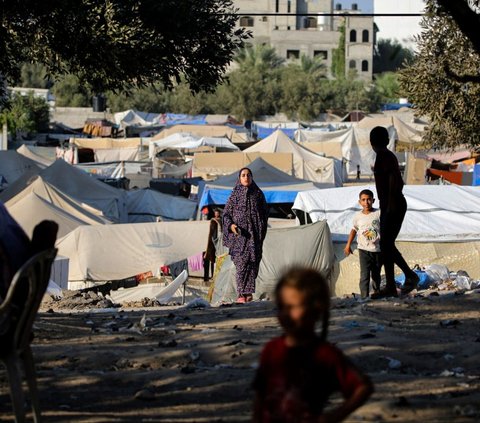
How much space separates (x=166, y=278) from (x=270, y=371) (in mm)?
15926

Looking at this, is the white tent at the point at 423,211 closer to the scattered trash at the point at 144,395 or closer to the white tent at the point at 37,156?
the scattered trash at the point at 144,395

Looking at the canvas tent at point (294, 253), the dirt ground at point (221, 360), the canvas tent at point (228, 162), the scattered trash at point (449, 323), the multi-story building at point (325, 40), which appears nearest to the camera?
the dirt ground at point (221, 360)

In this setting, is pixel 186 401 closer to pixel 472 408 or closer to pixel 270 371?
pixel 472 408

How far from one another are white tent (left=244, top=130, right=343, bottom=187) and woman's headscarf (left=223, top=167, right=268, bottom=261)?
24482 millimetres

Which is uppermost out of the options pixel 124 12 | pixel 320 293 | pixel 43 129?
pixel 124 12

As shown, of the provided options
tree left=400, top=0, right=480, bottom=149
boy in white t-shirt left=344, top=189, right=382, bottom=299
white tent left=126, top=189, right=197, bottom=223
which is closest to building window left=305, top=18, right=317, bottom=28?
white tent left=126, top=189, right=197, bottom=223

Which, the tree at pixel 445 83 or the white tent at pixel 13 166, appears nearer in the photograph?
the tree at pixel 445 83

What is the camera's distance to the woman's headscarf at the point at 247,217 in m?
12.5

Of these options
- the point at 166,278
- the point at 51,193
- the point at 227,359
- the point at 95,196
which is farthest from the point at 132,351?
the point at 95,196

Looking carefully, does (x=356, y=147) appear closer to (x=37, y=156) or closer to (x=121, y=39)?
(x=37, y=156)

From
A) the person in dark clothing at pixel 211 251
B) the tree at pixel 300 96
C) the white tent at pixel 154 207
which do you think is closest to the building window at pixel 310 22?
the tree at pixel 300 96

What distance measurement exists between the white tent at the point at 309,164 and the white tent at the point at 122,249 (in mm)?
16778

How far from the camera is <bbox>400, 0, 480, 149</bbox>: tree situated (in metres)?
14.0

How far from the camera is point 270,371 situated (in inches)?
151
